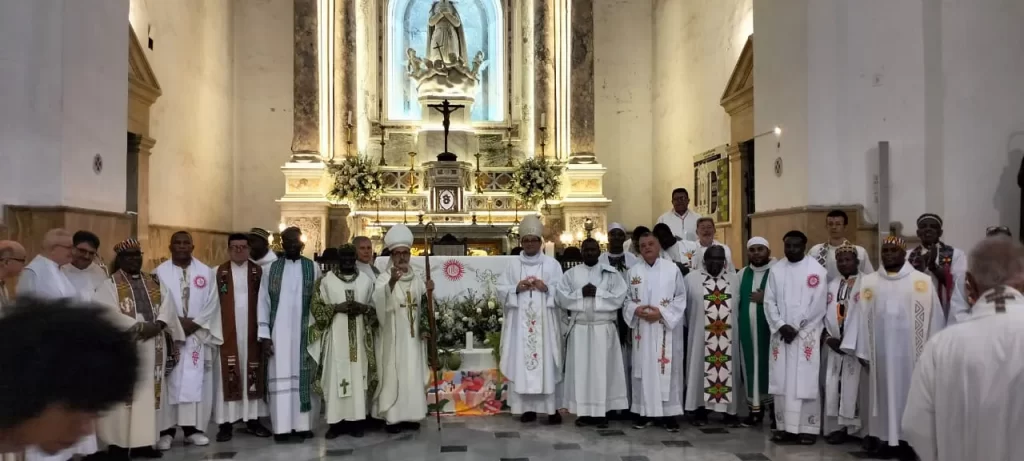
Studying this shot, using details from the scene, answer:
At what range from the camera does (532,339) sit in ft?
22.7

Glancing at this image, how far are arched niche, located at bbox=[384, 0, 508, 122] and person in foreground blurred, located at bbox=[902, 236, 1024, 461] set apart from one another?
12.5 meters

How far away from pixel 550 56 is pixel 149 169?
7111mm

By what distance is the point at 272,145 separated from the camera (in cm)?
1530

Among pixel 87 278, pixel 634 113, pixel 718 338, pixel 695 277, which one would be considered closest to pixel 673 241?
pixel 695 277

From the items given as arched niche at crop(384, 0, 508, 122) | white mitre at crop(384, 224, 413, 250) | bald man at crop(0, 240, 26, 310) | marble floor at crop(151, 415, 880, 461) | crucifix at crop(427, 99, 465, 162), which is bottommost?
marble floor at crop(151, 415, 880, 461)

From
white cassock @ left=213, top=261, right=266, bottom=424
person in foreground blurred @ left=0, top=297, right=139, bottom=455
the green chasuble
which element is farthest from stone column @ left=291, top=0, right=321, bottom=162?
person in foreground blurred @ left=0, top=297, right=139, bottom=455

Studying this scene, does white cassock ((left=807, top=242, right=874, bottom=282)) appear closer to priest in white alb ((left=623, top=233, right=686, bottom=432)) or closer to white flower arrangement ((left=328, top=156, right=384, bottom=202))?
priest in white alb ((left=623, top=233, right=686, bottom=432))

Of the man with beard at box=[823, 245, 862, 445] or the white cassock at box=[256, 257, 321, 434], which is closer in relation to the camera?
the man with beard at box=[823, 245, 862, 445]

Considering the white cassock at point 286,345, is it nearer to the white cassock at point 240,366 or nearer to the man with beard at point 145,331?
the white cassock at point 240,366

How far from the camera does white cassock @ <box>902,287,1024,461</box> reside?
9.15 feet

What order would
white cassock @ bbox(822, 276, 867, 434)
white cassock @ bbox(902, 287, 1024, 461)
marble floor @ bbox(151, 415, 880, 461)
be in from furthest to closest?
1. white cassock @ bbox(822, 276, 867, 434)
2. marble floor @ bbox(151, 415, 880, 461)
3. white cassock @ bbox(902, 287, 1024, 461)

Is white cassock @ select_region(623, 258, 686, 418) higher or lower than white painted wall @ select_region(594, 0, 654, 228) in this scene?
lower

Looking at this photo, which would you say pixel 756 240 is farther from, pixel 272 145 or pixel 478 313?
pixel 272 145

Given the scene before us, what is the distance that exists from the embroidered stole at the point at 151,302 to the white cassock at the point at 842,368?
16.4ft
